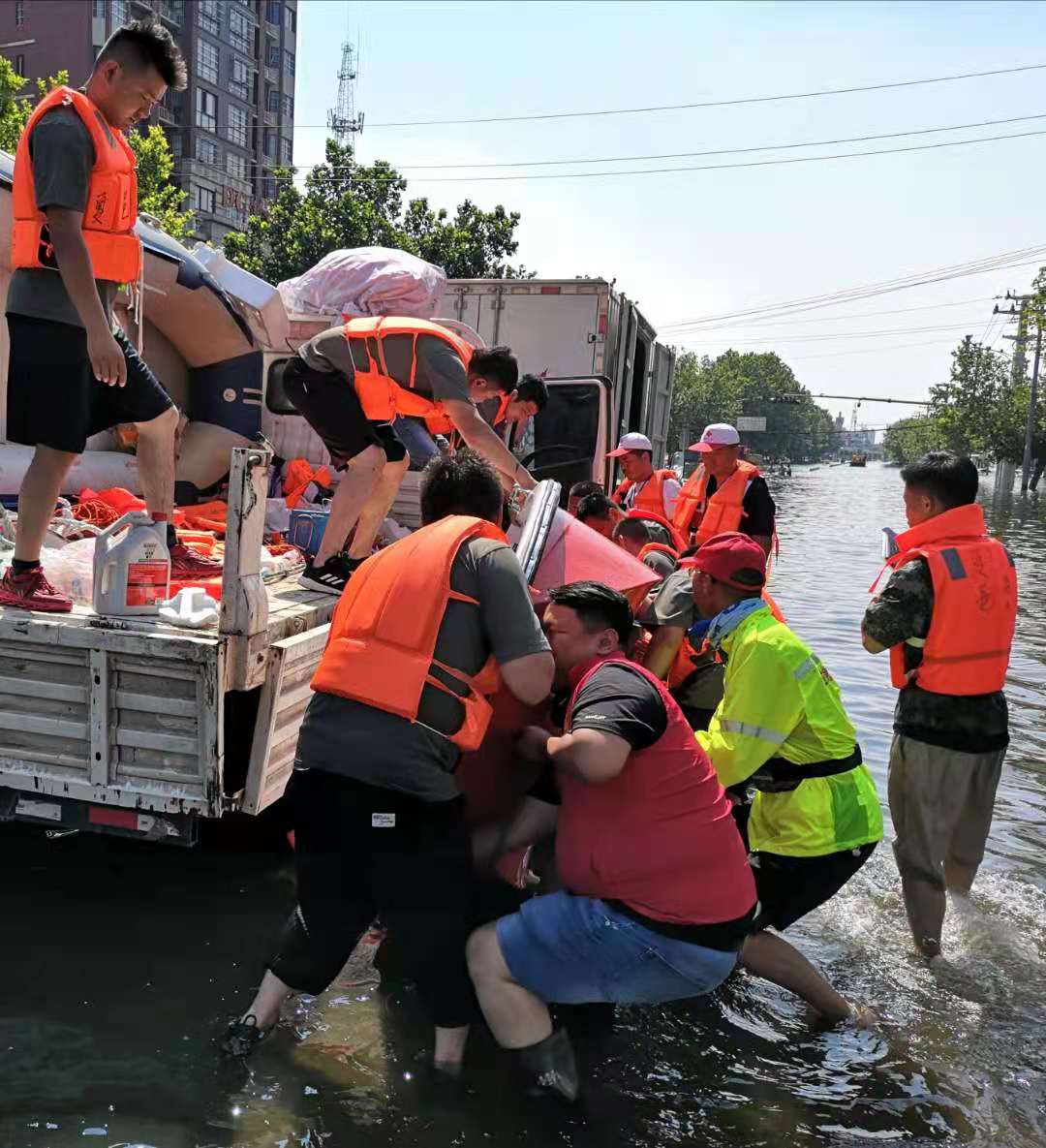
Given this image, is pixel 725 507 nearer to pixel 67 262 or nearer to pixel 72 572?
pixel 72 572

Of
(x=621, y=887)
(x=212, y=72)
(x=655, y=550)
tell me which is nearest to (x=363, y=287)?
(x=655, y=550)

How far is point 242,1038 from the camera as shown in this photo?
9.61 ft

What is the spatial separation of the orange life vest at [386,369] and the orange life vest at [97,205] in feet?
3.73

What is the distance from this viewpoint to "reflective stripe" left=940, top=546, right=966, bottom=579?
3785 millimetres

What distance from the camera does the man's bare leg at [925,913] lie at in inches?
155

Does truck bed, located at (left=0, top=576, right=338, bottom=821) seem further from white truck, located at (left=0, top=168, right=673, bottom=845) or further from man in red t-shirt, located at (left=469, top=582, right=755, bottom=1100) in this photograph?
man in red t-shirt, located at (left=469, top=582, right=755, bottom=1100)

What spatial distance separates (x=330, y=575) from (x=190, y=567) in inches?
21.8

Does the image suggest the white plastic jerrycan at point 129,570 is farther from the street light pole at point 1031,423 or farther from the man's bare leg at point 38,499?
the street light pole at point 1031,423

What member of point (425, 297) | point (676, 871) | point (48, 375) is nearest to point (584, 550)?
point (676, 871)

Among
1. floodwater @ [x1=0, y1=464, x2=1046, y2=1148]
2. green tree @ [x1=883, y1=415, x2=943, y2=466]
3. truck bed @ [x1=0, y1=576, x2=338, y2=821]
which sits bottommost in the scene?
floodwater @ [x1=0, y1=464, x2=1046, y2=1148]

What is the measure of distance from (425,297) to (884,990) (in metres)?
5.99

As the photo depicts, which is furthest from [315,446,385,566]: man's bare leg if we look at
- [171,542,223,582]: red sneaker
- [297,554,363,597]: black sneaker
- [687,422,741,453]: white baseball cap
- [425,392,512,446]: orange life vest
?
[687,422,741,453]: white baseball cap

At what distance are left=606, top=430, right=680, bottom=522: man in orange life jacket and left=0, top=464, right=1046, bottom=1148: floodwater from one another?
3.66 meters

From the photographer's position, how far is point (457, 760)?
276cm
